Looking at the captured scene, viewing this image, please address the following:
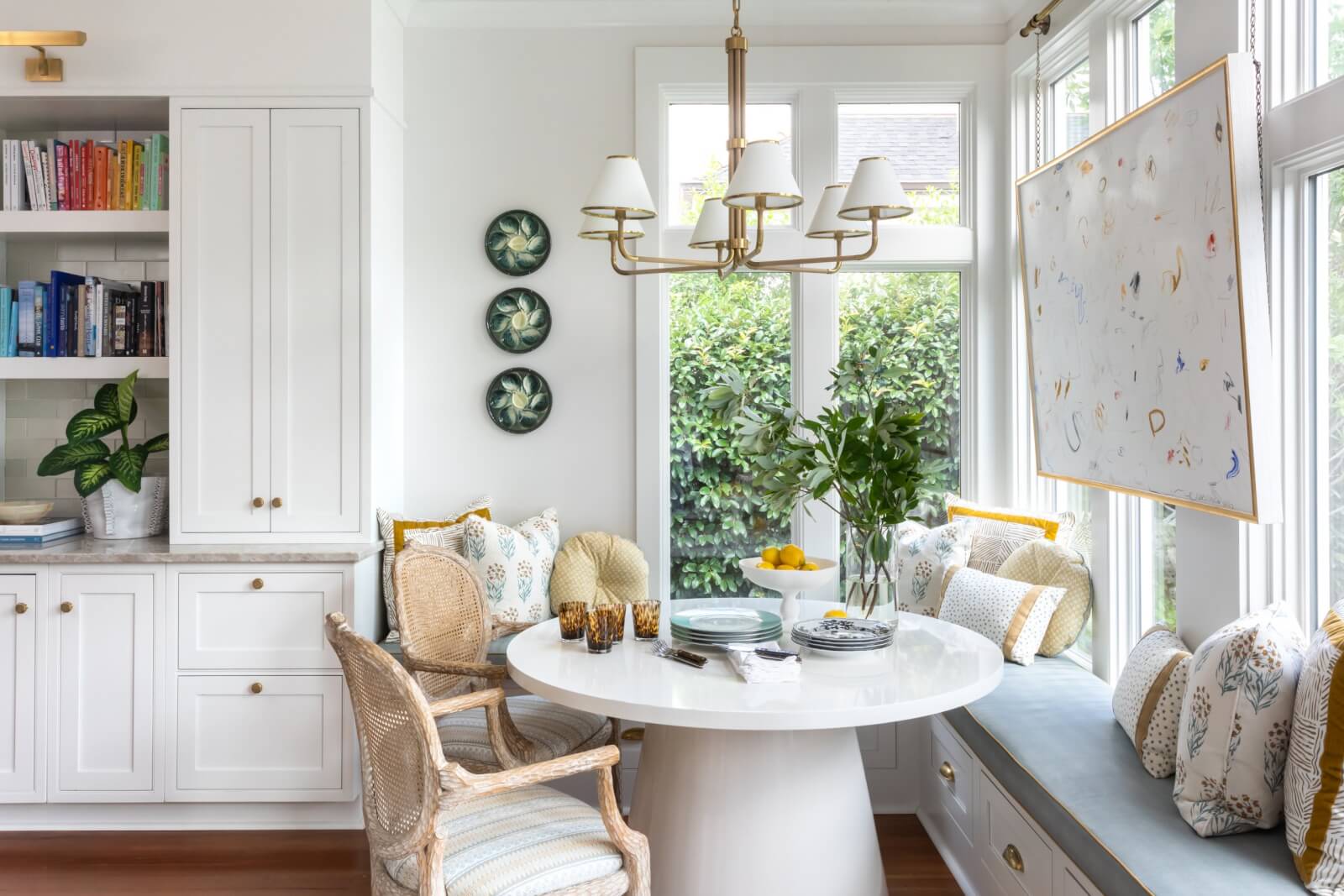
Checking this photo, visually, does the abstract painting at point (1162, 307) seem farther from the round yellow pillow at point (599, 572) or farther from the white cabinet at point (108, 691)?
the white cabinet at point (108, 691)

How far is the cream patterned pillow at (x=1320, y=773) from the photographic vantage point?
4.88ft

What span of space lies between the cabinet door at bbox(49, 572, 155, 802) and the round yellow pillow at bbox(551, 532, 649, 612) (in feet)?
4.44

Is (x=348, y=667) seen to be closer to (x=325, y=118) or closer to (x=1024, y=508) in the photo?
(x=325, y=118)

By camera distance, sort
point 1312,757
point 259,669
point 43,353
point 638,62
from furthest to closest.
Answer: point 638,62, point 43,353, point 259,669, point 1312,757

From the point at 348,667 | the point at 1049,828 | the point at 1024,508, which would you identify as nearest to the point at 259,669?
the point at 348,667

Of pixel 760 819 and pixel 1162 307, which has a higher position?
pixel 1162 307

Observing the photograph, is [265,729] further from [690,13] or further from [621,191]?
[690,13]

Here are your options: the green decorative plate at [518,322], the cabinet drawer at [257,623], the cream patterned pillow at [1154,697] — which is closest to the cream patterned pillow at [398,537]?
the cabinet drawer at [257,623]

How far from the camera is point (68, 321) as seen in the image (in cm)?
326

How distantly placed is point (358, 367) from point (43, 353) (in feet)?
3.80

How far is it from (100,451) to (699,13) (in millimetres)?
2667

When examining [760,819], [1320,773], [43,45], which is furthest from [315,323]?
[1320,773]

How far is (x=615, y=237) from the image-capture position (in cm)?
234

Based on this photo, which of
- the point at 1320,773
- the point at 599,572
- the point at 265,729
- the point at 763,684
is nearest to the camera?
the point at 1320,773
